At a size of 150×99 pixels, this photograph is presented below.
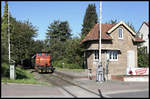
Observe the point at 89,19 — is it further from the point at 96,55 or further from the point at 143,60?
the point at 96,55

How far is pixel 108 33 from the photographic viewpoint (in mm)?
28203

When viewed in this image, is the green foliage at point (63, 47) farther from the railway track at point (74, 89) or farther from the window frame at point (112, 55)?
the railway track at point (74, 89)

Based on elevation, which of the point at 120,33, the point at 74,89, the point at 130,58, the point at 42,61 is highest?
the point at 120,33

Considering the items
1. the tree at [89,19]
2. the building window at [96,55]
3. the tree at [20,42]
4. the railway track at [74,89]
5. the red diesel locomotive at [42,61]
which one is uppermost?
the tree at [89,19]

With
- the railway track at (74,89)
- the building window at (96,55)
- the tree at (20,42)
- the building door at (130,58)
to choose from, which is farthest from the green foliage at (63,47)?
the railway track at (74,89)

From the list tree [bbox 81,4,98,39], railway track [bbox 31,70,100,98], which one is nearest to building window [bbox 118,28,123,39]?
railway track [bbox 31,70,100,98]

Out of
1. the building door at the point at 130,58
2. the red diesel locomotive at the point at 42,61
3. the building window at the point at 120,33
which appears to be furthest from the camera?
the red diesel locomotive at the point at 42,61

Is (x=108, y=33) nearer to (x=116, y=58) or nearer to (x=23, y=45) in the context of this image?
(x=116, y=58)

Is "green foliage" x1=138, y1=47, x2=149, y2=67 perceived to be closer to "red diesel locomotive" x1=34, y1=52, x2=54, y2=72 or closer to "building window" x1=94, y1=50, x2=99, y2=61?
"building window" x1=94, y1=50, x2=99, y2=61

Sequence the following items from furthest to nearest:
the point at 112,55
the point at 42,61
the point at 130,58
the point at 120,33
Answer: the point at 42,61 < the point at 130,58 < the point at 120,33 < the point at 112,55

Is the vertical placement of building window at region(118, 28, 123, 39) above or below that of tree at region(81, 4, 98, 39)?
below

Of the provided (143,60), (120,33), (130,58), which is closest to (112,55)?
(130,58)

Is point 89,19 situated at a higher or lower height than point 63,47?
higher

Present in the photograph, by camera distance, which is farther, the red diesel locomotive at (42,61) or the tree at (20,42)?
the tree at (20,42)
